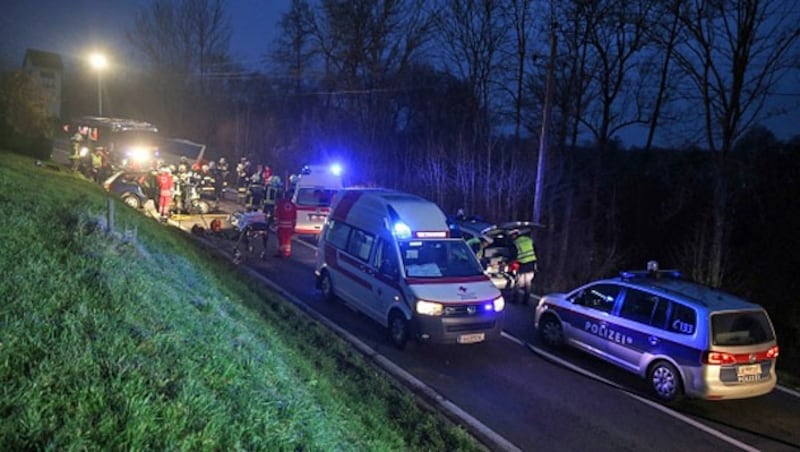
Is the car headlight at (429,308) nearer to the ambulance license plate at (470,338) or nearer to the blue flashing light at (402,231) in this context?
the ambulance license plate at (470,338)

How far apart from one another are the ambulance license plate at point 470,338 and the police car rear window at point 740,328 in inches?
128

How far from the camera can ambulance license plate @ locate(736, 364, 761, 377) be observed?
7473mm

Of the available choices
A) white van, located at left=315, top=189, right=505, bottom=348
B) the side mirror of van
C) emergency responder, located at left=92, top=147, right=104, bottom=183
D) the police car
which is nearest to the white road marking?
the police car

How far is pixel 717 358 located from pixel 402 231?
5.09 m

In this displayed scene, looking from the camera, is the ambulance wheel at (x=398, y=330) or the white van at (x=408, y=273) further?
the ambulance wheel at (x=398, y=330)

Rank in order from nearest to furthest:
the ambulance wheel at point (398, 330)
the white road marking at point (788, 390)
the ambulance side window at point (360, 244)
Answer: the white road marking at point (788, 390)
the ambulance wheel at point (398, 330)
the ambulance side window at point (360, 244)

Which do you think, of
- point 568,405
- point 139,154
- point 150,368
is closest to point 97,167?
point 139,154

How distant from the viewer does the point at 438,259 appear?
1000 cm

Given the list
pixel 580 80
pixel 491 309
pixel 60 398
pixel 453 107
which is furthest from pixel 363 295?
pixel 453 107

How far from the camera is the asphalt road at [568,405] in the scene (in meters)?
6.90

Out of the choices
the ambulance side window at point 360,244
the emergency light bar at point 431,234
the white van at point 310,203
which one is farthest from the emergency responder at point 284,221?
the emergency light bar at point 431,234

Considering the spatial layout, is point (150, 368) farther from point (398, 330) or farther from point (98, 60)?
point (98, 60)

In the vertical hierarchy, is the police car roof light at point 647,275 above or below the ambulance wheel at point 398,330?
above

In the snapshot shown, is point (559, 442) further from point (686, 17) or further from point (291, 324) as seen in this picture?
point (686, 17)
